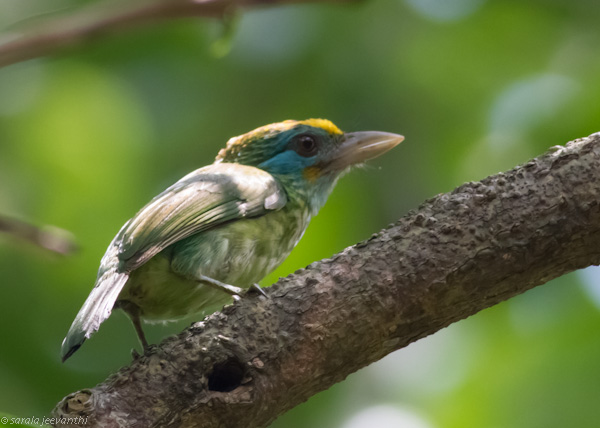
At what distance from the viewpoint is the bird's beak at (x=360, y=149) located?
4.44 metres

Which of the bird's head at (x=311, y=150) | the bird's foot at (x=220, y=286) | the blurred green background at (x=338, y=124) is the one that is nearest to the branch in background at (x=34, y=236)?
the bird's foot at (x=220, y=286)

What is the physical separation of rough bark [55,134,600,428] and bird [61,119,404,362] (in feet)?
1.45

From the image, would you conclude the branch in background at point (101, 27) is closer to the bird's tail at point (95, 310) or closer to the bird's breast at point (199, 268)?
the bird's tail at point (95, 310)

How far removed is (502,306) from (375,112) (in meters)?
1.63

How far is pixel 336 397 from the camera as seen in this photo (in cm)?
509

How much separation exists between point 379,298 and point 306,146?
2021mm

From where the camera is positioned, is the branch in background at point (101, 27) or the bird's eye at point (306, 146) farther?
the bird's eye at point (306, 146)

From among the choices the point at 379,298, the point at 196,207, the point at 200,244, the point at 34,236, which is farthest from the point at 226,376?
the point at 196,207

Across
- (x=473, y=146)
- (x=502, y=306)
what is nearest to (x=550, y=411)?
(x=502, y=306)

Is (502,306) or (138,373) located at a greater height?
(502,306)

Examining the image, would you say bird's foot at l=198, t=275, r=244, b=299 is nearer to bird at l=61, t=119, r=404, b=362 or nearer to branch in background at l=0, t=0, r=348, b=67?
bird at l=61, t=119, r=404, b=362

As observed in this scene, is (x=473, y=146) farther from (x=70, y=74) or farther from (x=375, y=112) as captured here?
(x=70, y=74)

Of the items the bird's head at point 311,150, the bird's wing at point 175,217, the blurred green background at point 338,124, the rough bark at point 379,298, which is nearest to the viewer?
the rough bark at point 379,298

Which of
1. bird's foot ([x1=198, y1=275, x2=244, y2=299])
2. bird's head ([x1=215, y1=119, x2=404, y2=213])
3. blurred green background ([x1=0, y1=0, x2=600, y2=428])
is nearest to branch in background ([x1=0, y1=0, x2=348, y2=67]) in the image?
bird's foot ([x1=198, y1=275, x2=244, y2=299])
